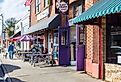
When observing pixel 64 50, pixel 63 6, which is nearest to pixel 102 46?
pixel 63 6

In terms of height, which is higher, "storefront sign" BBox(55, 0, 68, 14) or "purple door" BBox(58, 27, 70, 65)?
"storefront sign" BBox(55, 0, 68, 14)

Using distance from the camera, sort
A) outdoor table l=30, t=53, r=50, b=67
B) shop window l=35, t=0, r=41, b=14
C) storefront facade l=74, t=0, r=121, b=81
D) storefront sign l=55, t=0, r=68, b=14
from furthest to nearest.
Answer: shop window l=35, t=0, r=41, b=14
outdoor table l=30, t=53, r=50, b=67
storefront sign l=55, t=0, r=68, b=14
storefront facade l=74, t=0, r=121, b=81

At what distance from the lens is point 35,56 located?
81.4ft

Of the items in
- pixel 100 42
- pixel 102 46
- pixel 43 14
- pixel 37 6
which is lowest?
pixel 102 46

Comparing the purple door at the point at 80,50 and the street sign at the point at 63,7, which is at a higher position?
the street sign at the point at 63,7

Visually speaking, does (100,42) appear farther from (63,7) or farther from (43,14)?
(43,14)

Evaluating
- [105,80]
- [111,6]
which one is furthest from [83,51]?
[111,6]

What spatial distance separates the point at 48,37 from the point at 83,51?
9.96 meters

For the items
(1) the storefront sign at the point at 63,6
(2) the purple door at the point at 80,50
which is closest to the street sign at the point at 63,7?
(1) the storefront sign at the point at 63,6

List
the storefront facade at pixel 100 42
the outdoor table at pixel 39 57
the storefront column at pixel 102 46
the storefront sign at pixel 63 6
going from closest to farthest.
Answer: the storefront facade at pixel 100 42 → the storefront column at pixel 102 46 → the storefront sign at pixel 63 6 → the outdoor table at pixel 39 57

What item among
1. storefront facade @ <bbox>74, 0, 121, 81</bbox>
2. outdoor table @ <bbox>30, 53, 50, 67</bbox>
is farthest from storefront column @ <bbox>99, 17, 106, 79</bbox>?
outdoor table @ <bbox>30, 53, 50, 67</bbox>

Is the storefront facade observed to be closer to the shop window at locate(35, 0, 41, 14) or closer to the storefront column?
the storefront column

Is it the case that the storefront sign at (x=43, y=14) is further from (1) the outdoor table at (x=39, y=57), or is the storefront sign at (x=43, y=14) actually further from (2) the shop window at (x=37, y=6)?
(1) the outdoor table at (x=39, y=57)

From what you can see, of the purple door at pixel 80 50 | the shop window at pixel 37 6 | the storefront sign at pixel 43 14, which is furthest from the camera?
the shop window at pixel 37 6
